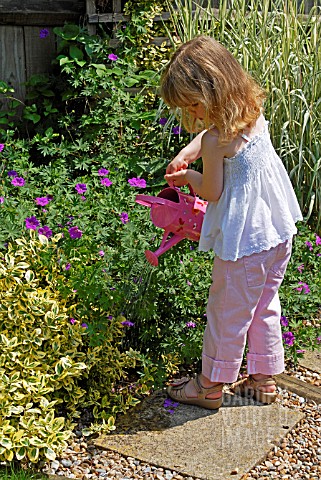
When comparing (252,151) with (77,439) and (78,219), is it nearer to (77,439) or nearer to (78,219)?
(78,219)

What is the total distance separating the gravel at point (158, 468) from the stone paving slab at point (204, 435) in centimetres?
3

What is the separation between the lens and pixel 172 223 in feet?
10.1

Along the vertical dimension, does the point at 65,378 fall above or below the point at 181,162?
below

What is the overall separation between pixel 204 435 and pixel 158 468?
267 millimetres

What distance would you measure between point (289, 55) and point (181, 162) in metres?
2.00

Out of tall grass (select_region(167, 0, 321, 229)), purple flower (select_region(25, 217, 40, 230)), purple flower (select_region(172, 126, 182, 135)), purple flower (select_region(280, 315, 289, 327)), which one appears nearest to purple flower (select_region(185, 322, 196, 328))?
purple flower (select_region(280, 315, 289, 327))

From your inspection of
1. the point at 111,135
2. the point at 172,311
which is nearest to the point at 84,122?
the point at 111,135

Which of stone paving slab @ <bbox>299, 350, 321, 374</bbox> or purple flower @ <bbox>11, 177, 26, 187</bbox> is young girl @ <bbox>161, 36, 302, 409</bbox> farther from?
purple flower @ <bbox>11, 177, 26, 187</bbox>

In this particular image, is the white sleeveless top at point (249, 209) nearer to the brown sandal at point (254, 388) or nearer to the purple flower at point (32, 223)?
the brown sandal at point (254, 388)

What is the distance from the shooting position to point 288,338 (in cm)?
366

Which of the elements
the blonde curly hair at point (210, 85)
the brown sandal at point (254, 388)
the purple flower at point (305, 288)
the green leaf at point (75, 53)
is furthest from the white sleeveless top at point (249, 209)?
the green leaf at point (75, 53)

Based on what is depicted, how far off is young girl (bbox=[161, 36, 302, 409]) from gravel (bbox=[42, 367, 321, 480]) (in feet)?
0.96

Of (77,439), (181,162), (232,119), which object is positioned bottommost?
(77,439)

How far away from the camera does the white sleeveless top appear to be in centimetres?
298
